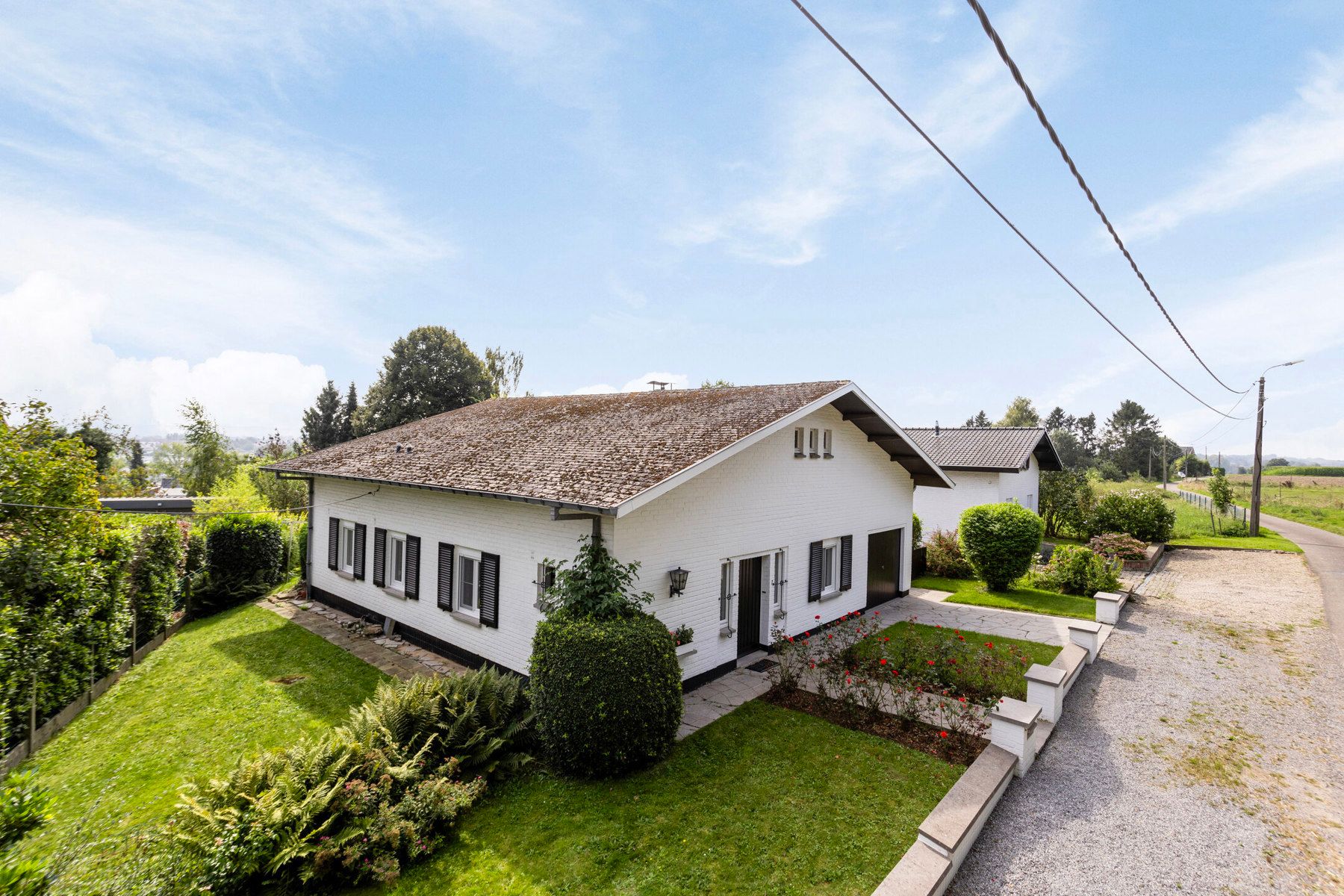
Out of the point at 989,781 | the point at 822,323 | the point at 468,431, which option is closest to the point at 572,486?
the point at 989,781

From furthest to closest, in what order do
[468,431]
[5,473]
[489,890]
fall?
[468,431]
[5,473]
[489,890]

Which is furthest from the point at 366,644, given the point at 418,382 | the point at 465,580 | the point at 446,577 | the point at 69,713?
the point at 418,382

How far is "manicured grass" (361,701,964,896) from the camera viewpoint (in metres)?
5.06

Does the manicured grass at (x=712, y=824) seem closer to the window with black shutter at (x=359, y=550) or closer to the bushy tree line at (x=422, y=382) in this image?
the window with black shutter at (x=359, y=550)

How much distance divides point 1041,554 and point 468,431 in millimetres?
20815

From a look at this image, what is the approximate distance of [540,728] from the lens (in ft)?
22.4

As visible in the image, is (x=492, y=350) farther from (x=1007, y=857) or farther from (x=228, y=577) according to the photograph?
(x=1007, y=857)

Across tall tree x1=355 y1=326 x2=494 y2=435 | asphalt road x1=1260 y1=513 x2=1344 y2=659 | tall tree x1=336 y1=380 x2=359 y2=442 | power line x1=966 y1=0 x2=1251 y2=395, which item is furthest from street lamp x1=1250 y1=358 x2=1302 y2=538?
tall tree x1=336 y1=380 x2=359 y2=442

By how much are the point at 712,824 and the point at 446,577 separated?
6771mm

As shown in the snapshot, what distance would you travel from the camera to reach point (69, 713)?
8211mm

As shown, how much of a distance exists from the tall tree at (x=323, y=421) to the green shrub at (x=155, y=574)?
4316 cm

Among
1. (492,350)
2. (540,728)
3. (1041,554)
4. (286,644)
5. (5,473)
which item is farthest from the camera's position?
(492,350)

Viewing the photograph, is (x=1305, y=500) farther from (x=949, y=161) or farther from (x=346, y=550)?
(x=346, y=550)

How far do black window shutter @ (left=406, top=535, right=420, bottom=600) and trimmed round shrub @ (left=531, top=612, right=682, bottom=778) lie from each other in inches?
214
